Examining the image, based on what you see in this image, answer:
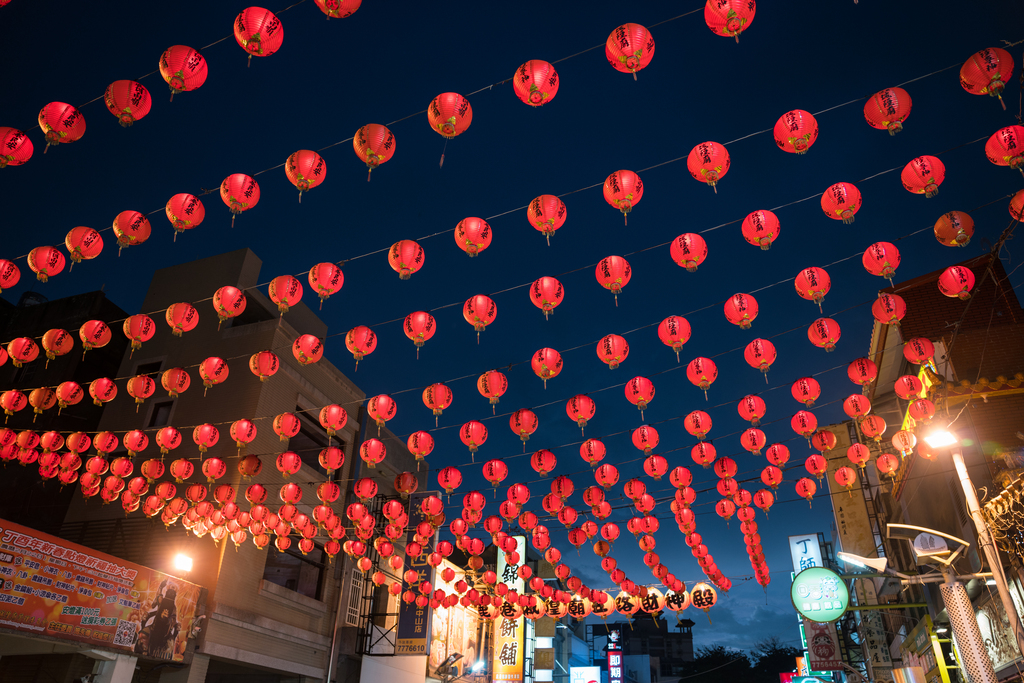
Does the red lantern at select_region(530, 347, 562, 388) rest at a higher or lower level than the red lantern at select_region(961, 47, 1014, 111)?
lower

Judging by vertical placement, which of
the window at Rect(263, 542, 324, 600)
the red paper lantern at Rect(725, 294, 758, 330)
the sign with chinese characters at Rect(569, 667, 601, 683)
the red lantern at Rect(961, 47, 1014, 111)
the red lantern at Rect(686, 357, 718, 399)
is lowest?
the sign with chinese characters at Rect(569, 667, 601, 683)

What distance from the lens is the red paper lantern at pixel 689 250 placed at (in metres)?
9.22

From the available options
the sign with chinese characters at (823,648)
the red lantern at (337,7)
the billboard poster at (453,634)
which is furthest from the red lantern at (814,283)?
the sign with chinese characters at (823,648)

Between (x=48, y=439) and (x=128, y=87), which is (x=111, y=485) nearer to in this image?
(x=48, y=439)

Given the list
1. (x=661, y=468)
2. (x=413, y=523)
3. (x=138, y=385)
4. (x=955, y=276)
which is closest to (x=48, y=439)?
(x=138, y=385)

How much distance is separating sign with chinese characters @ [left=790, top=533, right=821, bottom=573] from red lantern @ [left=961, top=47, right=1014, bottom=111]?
38.3 metres

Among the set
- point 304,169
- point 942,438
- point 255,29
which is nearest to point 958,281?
point 942,438

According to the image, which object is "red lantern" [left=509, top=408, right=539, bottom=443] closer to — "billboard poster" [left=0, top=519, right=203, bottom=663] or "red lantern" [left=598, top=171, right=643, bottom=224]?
"red lantern" [left=598, top=171, right=643, bottom=224]

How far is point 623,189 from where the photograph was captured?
853 centimetres

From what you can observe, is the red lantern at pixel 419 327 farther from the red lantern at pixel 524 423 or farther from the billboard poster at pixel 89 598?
the billboard poster at pixel 89 598

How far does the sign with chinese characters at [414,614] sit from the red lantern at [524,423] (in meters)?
8.23

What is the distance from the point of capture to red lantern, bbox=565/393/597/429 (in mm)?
12234

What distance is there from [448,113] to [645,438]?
336 inches

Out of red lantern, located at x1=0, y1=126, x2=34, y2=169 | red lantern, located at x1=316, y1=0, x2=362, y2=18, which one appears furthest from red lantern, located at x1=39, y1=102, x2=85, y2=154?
red lantern, located at x1=316, y1=0, x2=362, y2=18
